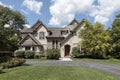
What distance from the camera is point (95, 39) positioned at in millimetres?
41062

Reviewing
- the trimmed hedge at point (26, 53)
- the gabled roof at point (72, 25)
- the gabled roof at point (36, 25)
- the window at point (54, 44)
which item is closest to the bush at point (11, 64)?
the trimmed hedge at point (26, 53)

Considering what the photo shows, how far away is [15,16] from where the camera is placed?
6291cm

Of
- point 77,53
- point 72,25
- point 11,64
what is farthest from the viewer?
point 72,25

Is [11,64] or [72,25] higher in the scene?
[72,25]

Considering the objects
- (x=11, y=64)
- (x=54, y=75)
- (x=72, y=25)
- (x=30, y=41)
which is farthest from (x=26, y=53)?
(x=54, y=75)

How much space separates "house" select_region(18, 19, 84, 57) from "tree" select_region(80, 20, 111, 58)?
16.5 feet

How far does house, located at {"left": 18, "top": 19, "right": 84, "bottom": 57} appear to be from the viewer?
48.1 m

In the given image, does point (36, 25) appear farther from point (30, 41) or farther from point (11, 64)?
point (11, 64)

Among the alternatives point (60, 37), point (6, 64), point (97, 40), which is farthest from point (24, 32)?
point (6, 64)

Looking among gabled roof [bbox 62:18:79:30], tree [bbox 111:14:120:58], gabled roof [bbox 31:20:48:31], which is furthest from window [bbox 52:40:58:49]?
tree [bbox 111:14:120:58]

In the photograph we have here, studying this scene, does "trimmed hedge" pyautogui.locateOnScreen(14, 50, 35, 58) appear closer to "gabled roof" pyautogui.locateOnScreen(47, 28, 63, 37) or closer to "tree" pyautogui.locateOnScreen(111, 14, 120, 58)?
"gabled roof" pyautogui.locateOnScreen(47, 28, 63, 37)

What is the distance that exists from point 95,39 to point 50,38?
1327 centimetres

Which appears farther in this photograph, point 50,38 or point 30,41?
point 50,38

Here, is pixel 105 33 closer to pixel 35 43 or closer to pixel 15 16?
pixel 35 43
